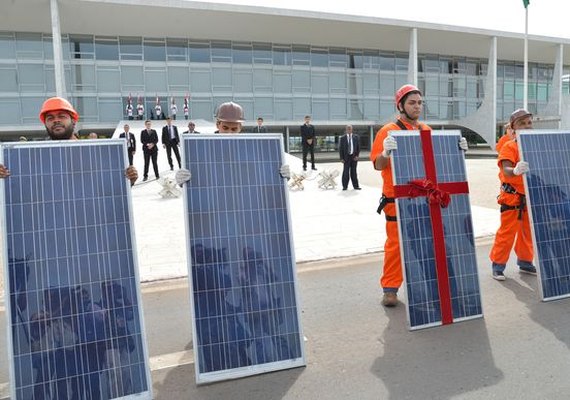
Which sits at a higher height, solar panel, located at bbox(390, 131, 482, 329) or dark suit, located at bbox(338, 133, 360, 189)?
dark suit, located at bbox(338, 133, 360, 189)

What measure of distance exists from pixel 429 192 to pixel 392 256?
80 cm

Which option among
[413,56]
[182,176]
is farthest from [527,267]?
[413,56]

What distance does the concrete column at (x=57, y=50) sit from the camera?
25.8 m

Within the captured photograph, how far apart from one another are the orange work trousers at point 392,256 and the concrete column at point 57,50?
27946mm

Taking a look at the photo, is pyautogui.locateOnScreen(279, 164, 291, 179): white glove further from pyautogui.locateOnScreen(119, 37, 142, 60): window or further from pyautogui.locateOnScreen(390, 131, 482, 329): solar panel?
pyautogui.locateOnScreen(119, 37, 142, 60): window

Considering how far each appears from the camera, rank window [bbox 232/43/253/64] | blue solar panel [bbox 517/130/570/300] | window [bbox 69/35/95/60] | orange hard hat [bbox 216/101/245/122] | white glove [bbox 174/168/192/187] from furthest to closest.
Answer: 1. window [bbox 232/43/253/64]
2. window [bbox 69/35/95/60]
3. blue solar panel [bbox 517/130/570/300]
4. orange hard hat [bbox 216/101/245/122]
5. white glove [bbox 174/168/192/187]

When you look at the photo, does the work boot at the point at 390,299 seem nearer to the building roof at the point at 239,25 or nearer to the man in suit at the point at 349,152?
the man in suit at the point at 349,152

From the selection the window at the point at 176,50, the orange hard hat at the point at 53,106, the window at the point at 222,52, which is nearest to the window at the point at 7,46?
the window at the point at 176,50

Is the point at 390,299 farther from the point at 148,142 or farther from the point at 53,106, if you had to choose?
the point at 148,142

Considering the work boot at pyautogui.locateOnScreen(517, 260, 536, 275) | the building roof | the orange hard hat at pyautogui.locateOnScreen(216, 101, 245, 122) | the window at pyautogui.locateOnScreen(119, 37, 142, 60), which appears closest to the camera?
the orange hard hat at pyautogui.locateOnScreen(216, 101, 245, 122)

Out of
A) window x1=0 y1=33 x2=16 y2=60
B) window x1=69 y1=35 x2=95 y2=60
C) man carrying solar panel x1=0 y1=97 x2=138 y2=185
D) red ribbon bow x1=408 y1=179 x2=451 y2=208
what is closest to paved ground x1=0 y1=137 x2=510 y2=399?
red ribbon bow x1=408 y1=179 x2=451 y2=208

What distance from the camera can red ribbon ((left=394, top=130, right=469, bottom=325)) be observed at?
3.77 meters

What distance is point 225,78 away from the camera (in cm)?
3266

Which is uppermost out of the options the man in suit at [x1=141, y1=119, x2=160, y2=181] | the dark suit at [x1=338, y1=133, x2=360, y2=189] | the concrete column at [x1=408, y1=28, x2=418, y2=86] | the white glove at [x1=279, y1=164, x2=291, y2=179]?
the concrete column at [x1=408, y1=28, x2=418, y2=86]
